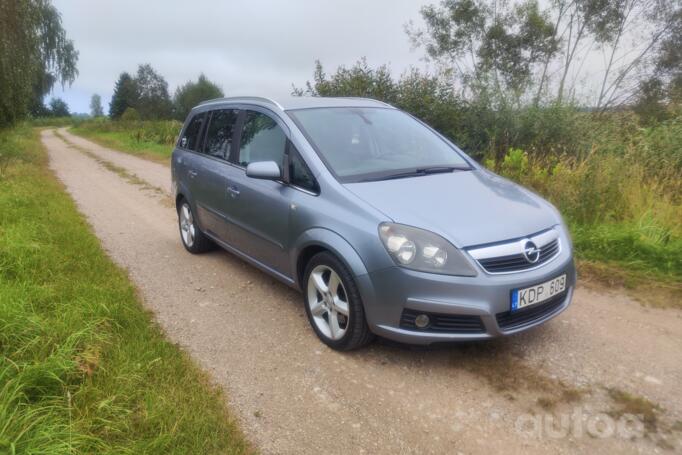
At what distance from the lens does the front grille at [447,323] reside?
9.09ft

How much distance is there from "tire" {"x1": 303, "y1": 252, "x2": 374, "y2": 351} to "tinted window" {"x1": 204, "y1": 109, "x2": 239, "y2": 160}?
181 centimetres

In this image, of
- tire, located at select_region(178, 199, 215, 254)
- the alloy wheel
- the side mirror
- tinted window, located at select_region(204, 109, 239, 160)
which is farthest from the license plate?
tire, located at select_region(178, 199, 215, 254)

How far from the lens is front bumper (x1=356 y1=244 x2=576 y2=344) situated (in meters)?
2.69

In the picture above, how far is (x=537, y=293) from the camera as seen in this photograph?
2.87m

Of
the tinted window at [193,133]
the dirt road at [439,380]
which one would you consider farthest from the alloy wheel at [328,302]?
the tinted window at [193,133]

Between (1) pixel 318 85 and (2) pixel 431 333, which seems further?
(1) pixel 318 85

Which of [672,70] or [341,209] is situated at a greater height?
[672,70]

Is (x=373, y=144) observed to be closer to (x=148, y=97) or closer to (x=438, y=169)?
(x=438, y=169)

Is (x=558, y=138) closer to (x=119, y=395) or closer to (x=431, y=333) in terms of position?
(x=431, y=333)

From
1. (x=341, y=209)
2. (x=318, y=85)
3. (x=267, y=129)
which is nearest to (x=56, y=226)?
(x=267, y=129)

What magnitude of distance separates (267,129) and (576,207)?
149 inches

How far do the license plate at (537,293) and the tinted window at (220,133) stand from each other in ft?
9.61

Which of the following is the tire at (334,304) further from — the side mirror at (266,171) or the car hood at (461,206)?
the side mirror at (266,171)

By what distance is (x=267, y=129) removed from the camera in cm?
401
